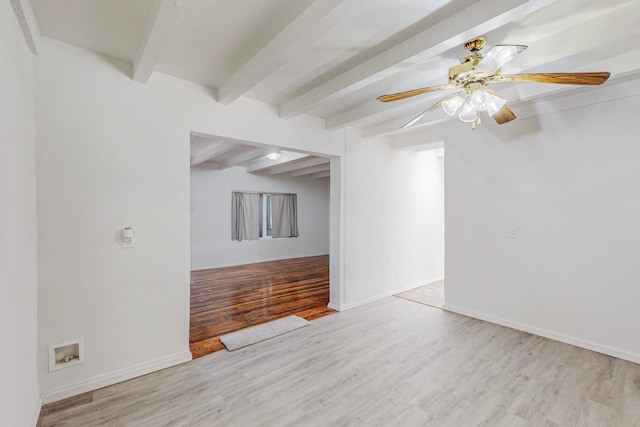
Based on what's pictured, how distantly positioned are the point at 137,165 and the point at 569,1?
9.75 ft

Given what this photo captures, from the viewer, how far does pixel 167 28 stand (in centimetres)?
160

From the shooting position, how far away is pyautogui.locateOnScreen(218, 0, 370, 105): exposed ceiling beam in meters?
1.44

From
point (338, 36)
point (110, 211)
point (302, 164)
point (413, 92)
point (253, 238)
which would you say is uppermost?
point (338, 36)

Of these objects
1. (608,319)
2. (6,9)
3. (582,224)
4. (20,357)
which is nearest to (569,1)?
(582,224)

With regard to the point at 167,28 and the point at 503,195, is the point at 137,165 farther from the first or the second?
the point at 503,195

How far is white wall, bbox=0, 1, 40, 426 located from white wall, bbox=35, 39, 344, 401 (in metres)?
0.11

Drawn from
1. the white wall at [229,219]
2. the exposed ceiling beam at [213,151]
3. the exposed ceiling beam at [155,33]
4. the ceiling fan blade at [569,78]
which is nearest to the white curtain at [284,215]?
the white wall at [229,219]

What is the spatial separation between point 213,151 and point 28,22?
10.1 ft

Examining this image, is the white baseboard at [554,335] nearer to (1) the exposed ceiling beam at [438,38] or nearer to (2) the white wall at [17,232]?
(1) the exposed ceiling beam at [438,38]

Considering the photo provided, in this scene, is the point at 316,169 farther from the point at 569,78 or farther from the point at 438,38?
the point at 569,78

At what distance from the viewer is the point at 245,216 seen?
7.17 meters

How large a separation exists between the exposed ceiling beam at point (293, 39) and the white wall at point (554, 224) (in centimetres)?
259

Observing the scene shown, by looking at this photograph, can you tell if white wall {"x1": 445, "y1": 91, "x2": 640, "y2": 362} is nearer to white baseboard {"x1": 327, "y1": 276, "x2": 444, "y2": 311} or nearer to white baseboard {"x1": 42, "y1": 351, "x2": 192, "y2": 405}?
white baseboard {"x1": 327, "y1": 276, "x2": 444, "y2": 311}

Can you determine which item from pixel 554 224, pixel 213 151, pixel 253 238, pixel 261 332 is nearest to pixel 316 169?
pixel 253 238
